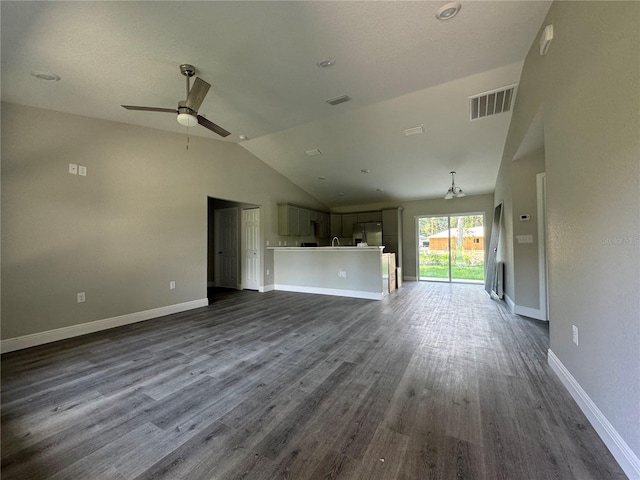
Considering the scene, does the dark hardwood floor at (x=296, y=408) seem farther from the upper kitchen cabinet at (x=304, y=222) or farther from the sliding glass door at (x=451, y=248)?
the sliding glass door at (x=451, y=248)

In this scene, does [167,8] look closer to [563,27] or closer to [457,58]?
[457,58]

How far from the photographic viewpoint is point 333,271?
576 centimetres

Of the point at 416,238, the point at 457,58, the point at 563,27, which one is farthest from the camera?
the point at 416,238

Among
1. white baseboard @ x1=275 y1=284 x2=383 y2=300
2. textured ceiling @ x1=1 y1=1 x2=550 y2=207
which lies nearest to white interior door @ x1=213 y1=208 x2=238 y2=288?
white baseboard @ x1=275 y1=284 x2=383 y2=300

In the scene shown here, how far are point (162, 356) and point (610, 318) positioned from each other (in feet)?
11.6

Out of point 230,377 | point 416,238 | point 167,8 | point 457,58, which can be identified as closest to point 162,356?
point 230,377

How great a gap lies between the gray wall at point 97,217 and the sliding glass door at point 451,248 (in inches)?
247

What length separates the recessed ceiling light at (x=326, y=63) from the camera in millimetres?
2693

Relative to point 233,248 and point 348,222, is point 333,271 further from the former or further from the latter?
point 348,222

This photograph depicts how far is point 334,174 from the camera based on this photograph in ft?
21.4

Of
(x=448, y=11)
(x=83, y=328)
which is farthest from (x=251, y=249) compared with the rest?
(x=448, y=11)

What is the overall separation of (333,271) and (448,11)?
4.56 metres

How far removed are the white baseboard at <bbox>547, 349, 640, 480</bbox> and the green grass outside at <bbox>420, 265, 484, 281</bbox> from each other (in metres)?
A: 5.79

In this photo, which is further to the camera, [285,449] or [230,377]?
[230,377]
